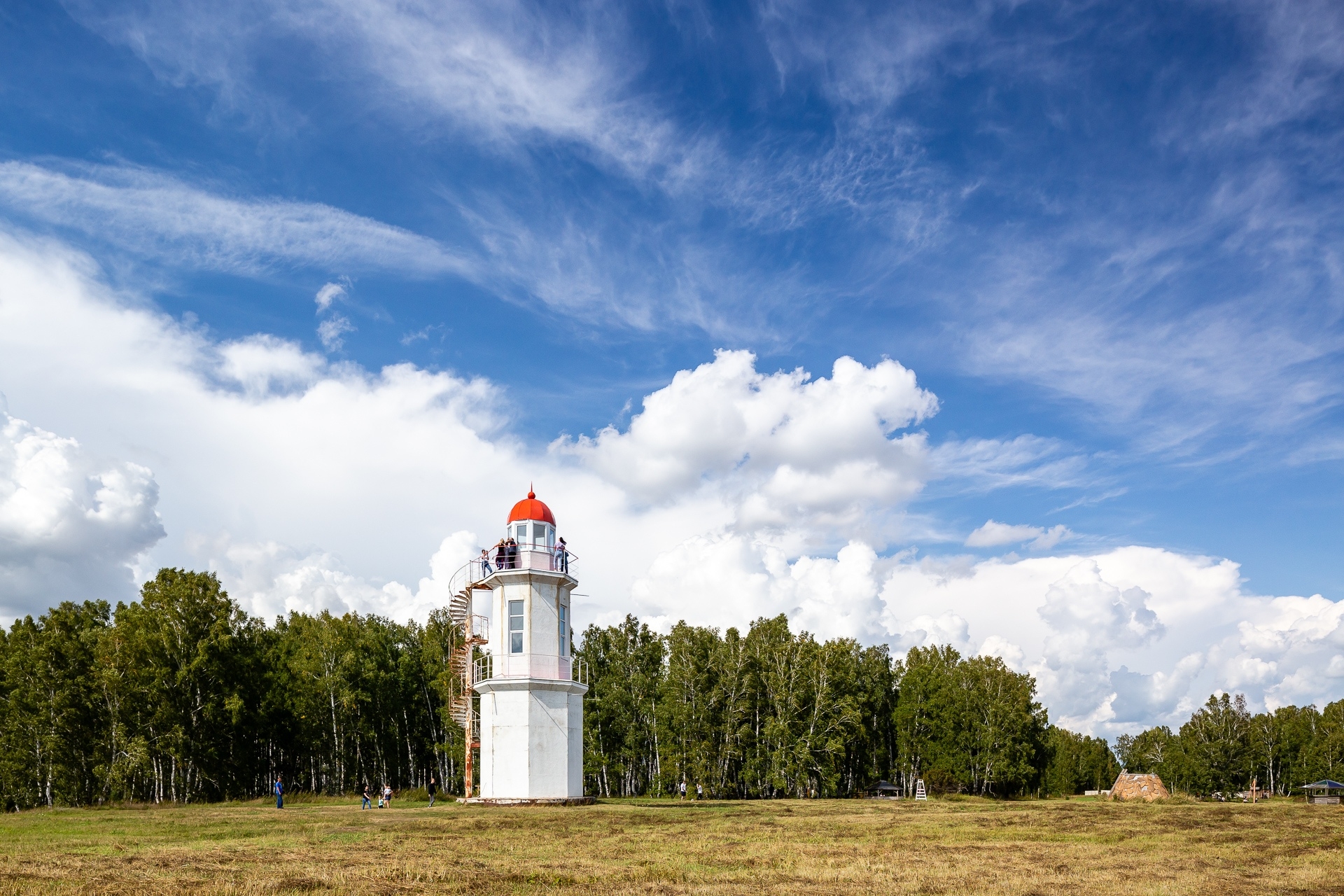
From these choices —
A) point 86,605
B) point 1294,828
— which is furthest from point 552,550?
point 86,605

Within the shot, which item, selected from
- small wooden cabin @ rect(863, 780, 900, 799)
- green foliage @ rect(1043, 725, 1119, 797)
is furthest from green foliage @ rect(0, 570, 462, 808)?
green foliage @ rect(1043, 725, 1119, 797)

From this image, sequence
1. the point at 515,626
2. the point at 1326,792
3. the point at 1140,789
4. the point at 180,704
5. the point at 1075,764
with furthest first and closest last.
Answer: the point at 1075,764 → the point at 1140,789 → the point at 1326,792 → the point at 180,704 → the point at 515,626

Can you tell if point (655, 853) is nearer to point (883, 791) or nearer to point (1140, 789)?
point (883, 791)

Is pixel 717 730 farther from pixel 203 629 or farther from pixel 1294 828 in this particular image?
pixel 1294 828

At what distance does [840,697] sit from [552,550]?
1484 inches

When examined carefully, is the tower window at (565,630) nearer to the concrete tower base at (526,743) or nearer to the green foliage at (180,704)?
the concrete tower base at (526,743)

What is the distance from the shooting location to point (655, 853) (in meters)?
23.3

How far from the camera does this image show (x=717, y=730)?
71.2 m

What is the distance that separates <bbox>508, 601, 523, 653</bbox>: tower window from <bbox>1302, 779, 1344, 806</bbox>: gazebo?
58.3m

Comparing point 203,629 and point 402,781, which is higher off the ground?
point 203,629

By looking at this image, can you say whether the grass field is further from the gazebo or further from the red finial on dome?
the gazebo

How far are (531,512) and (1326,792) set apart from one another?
6193 cm

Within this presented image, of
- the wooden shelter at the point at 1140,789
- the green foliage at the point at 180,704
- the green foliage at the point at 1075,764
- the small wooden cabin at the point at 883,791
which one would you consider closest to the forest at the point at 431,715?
the green foliage at the point at 180,704

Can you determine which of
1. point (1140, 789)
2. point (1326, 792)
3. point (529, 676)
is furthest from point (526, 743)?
point (1326, 792)
